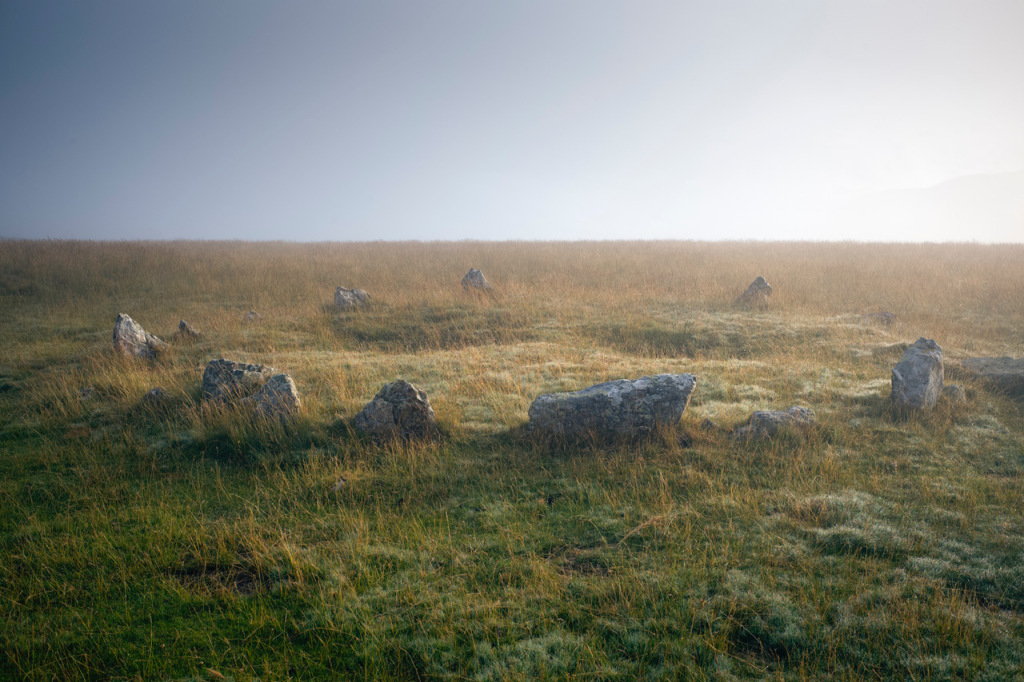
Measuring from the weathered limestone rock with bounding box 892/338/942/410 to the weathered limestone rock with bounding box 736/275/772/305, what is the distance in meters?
8.74

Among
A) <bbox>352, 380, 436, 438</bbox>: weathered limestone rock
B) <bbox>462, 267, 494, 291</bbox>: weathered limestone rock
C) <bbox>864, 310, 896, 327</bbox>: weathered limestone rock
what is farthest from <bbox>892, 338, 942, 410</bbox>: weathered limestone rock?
<bbox>462, 267, 494, 291</bbox>: weathered limestone rock

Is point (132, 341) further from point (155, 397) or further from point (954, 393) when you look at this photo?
point (954, 393)

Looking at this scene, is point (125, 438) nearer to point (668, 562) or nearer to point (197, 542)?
point (197, 542)

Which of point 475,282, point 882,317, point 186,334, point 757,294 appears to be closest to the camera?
point 186,334

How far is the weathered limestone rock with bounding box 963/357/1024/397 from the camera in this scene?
9.56 m

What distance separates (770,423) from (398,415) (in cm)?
547

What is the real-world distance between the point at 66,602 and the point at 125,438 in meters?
3.96

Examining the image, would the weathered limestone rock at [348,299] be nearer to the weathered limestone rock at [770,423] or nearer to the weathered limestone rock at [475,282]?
the weathered limestone rock at [475,282]

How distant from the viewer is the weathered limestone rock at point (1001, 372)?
956 centimetres

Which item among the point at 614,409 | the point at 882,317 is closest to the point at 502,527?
the point at 614,409

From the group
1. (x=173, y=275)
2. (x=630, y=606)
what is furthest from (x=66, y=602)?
(x=173, y=275)

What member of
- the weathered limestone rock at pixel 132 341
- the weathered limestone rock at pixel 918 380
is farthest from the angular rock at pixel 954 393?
the weathered limestone rock at pixel 132 341

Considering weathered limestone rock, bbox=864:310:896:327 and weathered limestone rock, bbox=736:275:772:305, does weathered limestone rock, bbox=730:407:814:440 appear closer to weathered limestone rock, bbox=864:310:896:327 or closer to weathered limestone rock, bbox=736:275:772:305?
weathered limestone rock, bbox=864:310:896:327

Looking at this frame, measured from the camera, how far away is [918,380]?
861cm
